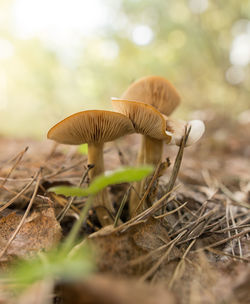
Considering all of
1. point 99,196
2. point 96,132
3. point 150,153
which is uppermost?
point 96,132

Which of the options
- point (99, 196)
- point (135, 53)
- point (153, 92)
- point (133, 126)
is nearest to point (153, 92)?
point (153, 92)

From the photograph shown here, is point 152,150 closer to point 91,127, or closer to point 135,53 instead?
point 91,127

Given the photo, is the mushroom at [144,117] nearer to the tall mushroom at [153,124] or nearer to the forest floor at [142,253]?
the tall mushroom at [153,124]

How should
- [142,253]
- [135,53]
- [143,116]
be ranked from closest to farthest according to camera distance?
[142,253], [143,116], [135,53]

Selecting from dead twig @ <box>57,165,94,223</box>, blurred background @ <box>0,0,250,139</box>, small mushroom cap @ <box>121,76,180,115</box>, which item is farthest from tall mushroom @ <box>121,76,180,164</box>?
blurred background @ <box>0,0,250,139</box>

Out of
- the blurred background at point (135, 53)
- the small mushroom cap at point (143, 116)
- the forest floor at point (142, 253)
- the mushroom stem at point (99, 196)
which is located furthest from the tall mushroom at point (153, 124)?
the blurred background at point (135, 53)

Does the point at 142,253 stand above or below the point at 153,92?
below

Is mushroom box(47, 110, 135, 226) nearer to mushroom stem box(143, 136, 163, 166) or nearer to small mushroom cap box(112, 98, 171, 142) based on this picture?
small mushroom cap box(112, 98, 171, 142)

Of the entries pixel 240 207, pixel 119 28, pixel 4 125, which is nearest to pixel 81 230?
pixel 240 207
